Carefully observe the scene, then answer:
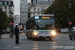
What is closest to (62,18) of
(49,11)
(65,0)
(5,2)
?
(65,0)

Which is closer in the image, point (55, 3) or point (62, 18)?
point (62, 18)

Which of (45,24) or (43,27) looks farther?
(45,24)

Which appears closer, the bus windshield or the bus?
the bus

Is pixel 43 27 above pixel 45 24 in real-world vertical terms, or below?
below

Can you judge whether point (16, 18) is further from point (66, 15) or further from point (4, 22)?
point (66, 15)

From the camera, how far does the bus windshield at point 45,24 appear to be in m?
25.9

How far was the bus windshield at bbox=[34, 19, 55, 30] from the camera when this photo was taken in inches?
1021

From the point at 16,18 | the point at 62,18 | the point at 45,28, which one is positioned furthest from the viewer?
the point at 16,18

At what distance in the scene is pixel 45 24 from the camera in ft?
85.3

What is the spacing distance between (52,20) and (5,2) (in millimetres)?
103965

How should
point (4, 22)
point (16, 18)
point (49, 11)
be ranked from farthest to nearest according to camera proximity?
point (16, 18) < point (4, 22) < point (49, 11)

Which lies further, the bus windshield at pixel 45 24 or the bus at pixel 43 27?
the bus windshield at pixel 45 24

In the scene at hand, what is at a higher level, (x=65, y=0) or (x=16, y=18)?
(x=65, y=0)

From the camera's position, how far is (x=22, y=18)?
→ 449 ft
